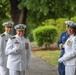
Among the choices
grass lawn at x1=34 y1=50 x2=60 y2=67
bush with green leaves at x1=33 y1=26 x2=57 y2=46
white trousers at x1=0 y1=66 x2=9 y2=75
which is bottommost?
grass lawn at x1=34 y1=50 x2=60 y2=67

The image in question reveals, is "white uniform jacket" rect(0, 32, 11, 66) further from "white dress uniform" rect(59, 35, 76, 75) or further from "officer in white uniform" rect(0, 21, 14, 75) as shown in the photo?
"white dress uniform" rect(59, 35, 76, 75)

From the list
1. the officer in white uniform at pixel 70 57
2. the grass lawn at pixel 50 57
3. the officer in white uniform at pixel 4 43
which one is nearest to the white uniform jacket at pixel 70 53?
the officer in white uniform at pixel 70 57

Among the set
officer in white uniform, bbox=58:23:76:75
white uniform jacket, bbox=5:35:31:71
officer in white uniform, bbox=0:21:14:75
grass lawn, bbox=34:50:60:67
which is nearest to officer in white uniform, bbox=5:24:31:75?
white uniform jacket, bbox=5:35:31:71

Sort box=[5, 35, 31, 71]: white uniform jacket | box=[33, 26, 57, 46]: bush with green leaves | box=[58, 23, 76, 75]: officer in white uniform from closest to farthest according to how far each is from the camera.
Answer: box=[58, 23, 76, 75]: officer in white uniform → box=[5, 35, 31, 71]: white uniform jacket → box=[33, 26, 57, 46]: bush with green leaves

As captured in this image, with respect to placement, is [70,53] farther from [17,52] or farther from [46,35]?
[46,35]

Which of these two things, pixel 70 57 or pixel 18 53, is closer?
pixel 70 57

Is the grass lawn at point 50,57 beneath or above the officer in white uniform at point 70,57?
beneath

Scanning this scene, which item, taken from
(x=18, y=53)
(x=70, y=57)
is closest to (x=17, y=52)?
(x=18, y=53)

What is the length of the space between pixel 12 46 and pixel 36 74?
4753mm

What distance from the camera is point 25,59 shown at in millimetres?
7496

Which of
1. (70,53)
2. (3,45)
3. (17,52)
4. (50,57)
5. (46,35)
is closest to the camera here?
(70,53)

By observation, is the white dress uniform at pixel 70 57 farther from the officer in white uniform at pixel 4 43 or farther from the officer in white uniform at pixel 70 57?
the officer in white uniform at pixel 4 43

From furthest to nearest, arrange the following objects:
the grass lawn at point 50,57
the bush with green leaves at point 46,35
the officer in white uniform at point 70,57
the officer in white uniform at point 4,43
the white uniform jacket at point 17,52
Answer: the bush with green leaves at point 46,35, the grass lawn at point 50,57, the officer in white uniform at point 4,43, the white uniform jacket at point 17,52, the officer in white uniform at point 70,57

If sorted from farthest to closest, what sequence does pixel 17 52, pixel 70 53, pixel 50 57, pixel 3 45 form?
pixel 50 57
pixel 3 45
pixel 17 52
pixel 70 53
